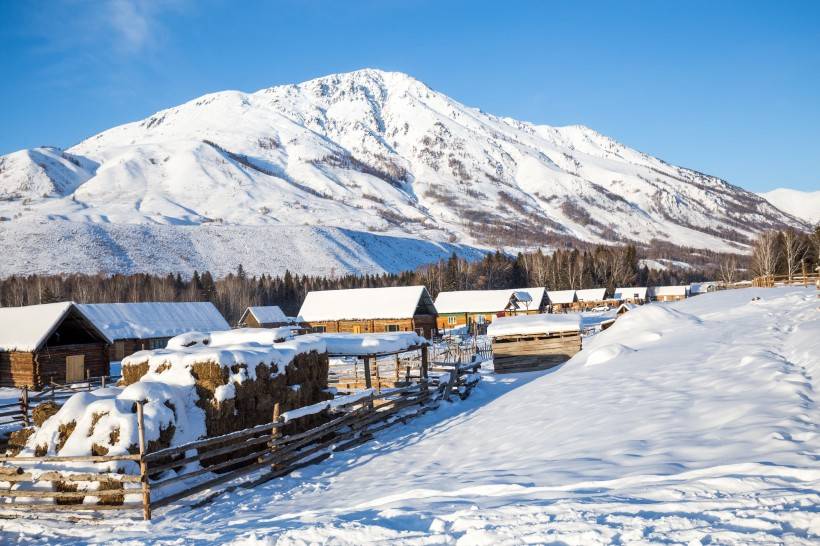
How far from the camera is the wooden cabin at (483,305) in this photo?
250ft

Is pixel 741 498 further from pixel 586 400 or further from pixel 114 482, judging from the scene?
pixel 114 482

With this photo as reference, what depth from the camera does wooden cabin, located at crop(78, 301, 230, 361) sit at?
47031mm

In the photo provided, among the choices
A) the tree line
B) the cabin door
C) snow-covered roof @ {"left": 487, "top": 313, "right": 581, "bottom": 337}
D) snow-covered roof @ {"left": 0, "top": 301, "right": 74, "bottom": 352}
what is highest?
the tree line

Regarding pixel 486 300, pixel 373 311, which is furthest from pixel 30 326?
pixel 486 300

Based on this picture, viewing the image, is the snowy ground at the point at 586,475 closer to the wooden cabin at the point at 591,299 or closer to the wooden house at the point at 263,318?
the wooden house at the point at 263,318

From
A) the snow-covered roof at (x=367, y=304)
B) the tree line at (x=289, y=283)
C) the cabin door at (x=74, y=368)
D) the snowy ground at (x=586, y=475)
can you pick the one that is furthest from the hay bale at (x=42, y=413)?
the tree line at (x=289, y=283)

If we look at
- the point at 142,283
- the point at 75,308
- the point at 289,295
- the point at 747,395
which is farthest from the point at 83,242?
the point at 747,395

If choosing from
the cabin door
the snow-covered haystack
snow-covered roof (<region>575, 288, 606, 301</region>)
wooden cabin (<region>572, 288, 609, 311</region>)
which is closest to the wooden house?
the cabin door

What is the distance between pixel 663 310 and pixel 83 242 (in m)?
150

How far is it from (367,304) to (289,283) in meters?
57.0

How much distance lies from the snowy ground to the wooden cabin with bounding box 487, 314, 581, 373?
12.3 meters

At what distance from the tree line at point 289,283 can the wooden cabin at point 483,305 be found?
95.4ft

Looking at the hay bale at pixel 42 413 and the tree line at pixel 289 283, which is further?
the tree line at pixel 289 283

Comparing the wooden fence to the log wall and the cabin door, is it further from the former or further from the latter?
the cabin door
